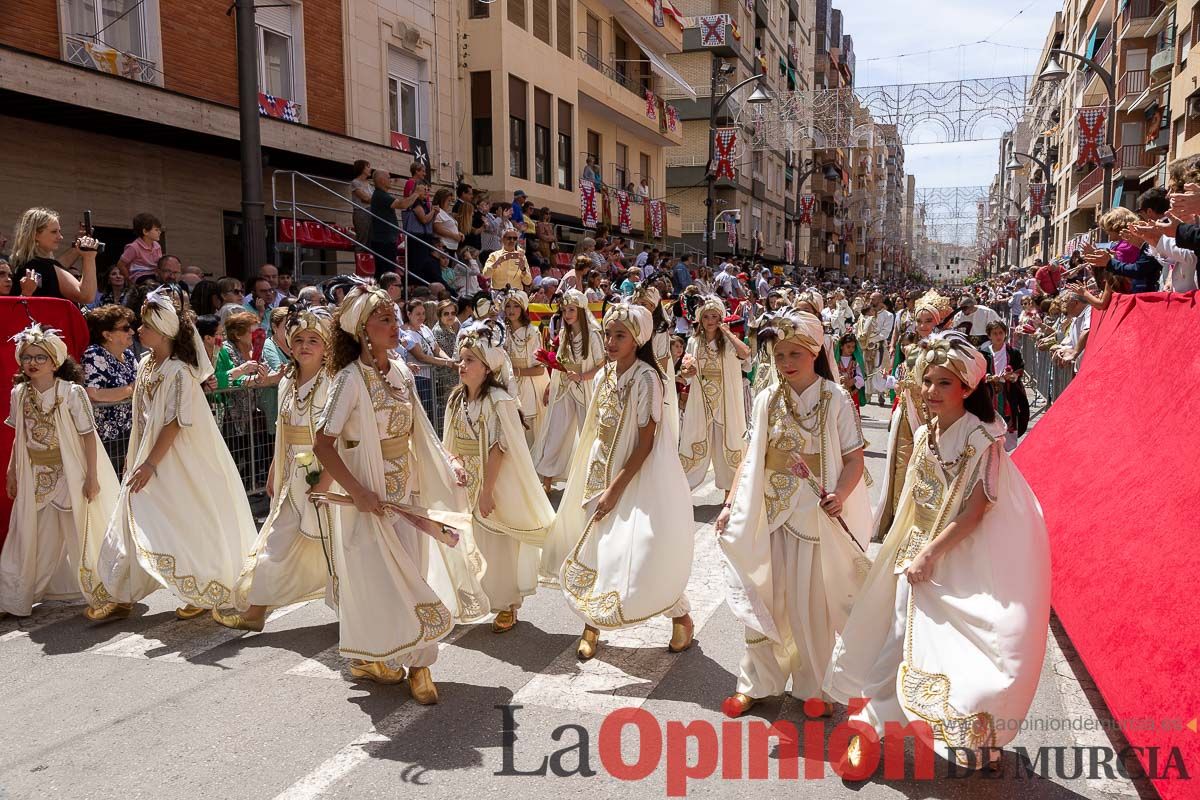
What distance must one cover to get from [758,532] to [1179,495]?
1.88 m

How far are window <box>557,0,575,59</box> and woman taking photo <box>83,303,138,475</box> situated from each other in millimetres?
19315

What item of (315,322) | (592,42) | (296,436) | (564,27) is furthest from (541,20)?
(315,322)

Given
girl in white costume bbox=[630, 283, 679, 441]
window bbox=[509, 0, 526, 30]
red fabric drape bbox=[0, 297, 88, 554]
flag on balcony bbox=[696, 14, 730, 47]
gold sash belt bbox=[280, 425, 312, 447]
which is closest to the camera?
gold sash belt bbox=[280, 425, 312, 447]

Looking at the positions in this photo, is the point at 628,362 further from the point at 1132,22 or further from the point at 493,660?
the point at 1132,22

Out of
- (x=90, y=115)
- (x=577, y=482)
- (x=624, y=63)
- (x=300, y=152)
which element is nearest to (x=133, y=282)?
(x=90, y=115)

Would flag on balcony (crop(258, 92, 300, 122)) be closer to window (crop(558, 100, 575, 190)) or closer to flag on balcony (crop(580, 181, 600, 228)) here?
flag on balcony (crop(580, 181, 600, 228))

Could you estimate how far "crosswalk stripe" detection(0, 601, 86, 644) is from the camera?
5504 millimetres

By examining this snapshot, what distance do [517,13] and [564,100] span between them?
10.2 feet

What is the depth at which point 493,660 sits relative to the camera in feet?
16.5

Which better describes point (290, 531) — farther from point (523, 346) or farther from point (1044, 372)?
point (1044, 372)

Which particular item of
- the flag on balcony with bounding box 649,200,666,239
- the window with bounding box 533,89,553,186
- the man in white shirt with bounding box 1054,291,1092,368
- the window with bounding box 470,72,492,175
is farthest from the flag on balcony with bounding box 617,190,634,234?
the man in white shirt with bounding box 1054,291,1092,368

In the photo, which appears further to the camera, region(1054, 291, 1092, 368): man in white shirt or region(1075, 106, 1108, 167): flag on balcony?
region(1075, 106, 1108, 167): flag on balcony

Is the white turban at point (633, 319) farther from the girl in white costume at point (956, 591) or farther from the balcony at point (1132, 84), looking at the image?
the balcony at point (1132, 84)

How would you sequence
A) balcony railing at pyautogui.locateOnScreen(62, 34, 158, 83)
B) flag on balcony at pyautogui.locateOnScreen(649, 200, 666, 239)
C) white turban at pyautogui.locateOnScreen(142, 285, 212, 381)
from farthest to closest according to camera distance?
flag on balcony at pyautogui.locateOnScreen(649, 200, 666, 239)
balcony railing at pyautogui.locateOnScreen(62, 34, 158, 83)
white turban at pyautogui.locateOnScreen(142, 285, 212, 381)
